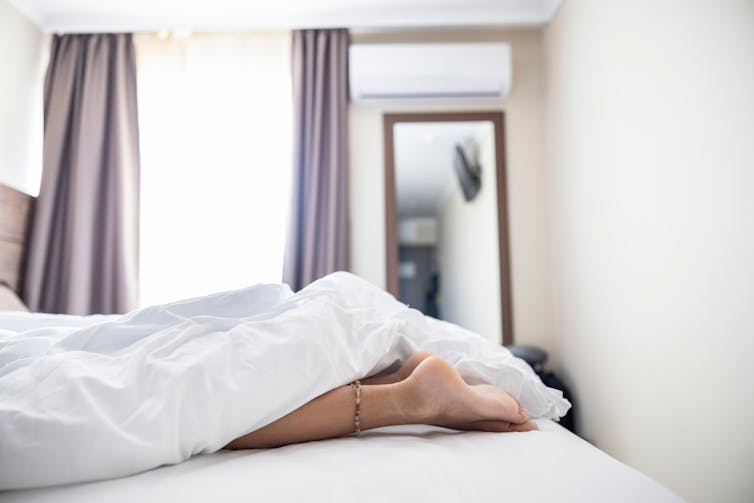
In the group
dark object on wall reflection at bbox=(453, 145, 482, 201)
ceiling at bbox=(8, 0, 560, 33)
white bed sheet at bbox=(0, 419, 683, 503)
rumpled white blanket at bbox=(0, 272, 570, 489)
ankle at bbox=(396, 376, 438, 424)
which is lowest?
white bed sheet at bbox=(0, 419, 683, 503)

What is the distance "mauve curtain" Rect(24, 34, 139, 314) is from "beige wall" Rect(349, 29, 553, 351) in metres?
1.31

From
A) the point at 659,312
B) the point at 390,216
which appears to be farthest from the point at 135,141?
the point at 659,312

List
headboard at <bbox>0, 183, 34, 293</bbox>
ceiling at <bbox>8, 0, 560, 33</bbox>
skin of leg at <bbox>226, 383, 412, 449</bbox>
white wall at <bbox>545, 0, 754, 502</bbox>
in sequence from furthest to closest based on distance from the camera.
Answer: ceiling at <bbox>8, 0, 560, 33</bbox>, headboard at <bbox>0, 183, 34, 293</bbox>, white wall at <bbox>545, 0, 754, 502</bbox>, skin of leg at <bbox>226, 383, 412, 449</bbox>

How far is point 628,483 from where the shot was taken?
0.67 m

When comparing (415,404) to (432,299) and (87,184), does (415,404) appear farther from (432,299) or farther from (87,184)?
(87,184)

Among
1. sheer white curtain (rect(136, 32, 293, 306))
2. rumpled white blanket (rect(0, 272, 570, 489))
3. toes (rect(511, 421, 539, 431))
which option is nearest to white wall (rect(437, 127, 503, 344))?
sheer white curtain (rect(136, 32, 293, 306))

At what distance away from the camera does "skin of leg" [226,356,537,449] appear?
2.89ft

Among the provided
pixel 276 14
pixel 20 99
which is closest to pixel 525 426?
pixel 276 14

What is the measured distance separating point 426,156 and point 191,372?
7.55 ft

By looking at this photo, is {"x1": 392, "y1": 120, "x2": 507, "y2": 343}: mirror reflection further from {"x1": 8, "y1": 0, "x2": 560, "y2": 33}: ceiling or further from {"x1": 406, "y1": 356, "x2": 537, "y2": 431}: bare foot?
{"x1": 406, "y1": 356, "x2": 537, "y2": 431}: bare foot

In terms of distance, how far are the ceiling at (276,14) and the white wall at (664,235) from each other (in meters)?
0.49

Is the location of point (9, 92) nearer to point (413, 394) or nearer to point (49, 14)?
point (49, 14)

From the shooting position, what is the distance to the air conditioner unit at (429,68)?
270 cm

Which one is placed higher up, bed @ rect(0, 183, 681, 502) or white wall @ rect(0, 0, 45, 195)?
white wall @ rect(0, 0, 45, 195)
